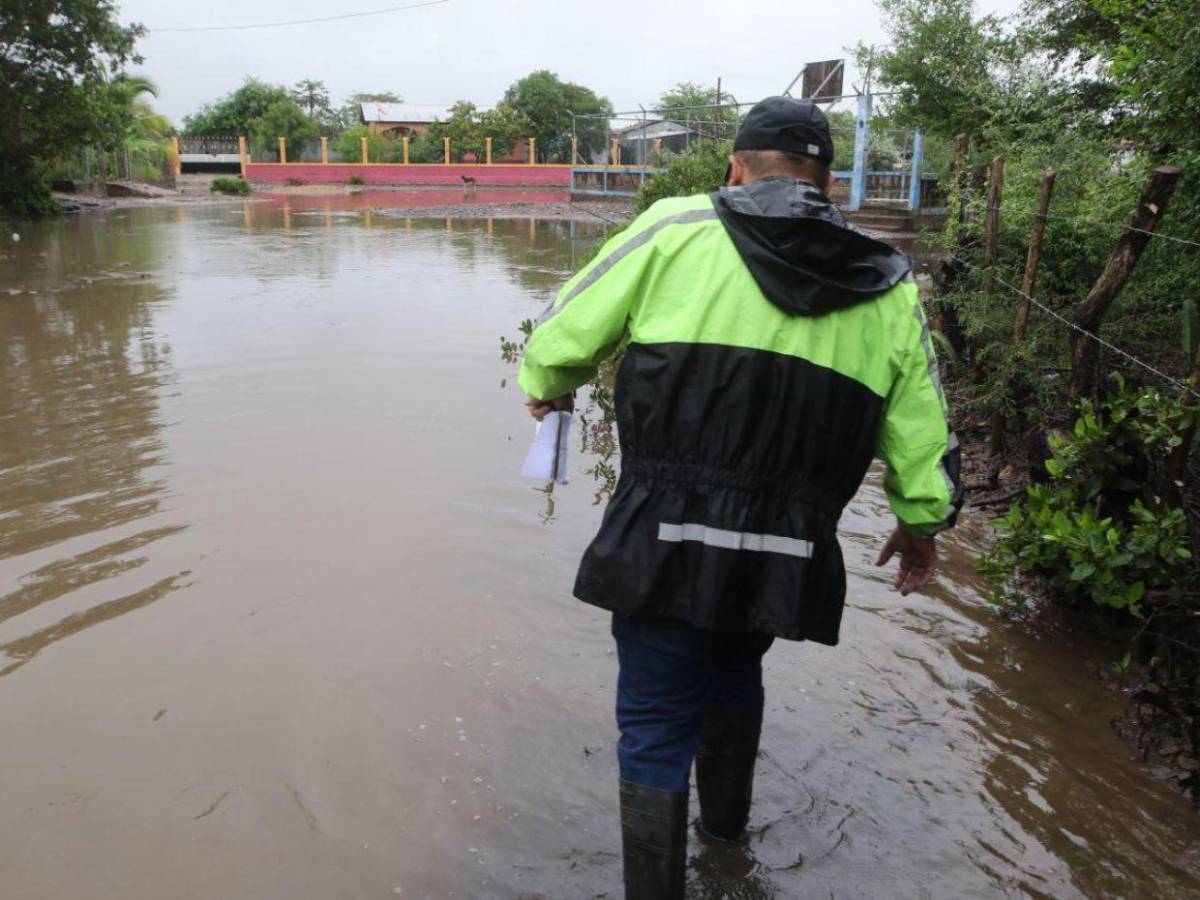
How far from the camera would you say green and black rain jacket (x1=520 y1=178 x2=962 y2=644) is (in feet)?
6.73

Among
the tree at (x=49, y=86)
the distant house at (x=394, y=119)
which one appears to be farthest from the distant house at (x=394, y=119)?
the tree at (x=49, y=86)

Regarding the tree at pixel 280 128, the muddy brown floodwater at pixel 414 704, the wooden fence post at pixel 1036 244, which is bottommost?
the muddy brown floodwater at pixel 414 704

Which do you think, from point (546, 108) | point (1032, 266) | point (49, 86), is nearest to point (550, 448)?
point (1032, 266)

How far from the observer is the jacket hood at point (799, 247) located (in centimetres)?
204

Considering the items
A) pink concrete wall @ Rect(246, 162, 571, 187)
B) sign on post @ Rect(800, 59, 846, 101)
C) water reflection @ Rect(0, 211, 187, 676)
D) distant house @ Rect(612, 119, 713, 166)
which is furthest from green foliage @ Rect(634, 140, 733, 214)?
pink concrete wall @ Rect(246, 162, 571, 187)

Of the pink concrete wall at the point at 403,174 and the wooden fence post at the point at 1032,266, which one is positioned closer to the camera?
the wooden fence post at the point at 1032,266

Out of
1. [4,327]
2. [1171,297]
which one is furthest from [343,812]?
[4,327]

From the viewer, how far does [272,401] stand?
7215mm

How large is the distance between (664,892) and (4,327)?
32.7 ft

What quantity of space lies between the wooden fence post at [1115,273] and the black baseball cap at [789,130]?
7.59 feet

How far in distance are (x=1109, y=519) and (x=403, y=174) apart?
1902 inches

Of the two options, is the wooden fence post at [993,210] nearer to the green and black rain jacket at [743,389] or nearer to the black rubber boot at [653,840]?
the green and black rain jacket at [743,389]

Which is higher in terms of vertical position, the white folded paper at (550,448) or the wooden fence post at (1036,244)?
the wooden fence post at (1036,244)

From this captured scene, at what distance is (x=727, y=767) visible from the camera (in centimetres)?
262
